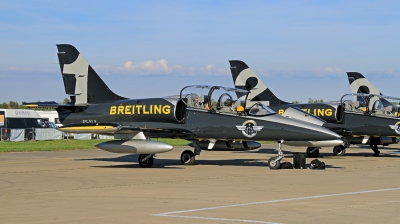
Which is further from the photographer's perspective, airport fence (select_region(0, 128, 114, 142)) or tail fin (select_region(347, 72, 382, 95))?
airport fence (select_region(0, 128, 114, 142))

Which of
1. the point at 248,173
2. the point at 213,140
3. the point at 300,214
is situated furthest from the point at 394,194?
the point at 213,140

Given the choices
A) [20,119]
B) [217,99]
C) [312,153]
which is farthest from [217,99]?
[20,119]

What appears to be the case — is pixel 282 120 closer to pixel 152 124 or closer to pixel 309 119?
pixel 152 124

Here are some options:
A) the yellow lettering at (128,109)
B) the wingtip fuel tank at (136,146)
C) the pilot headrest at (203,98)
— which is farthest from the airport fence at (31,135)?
the wingtip fuel tank at (136,146)

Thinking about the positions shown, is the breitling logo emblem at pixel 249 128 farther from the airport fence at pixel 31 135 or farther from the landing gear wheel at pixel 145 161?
the airport fence at pixel 31 135

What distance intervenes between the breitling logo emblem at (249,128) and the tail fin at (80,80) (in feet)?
20.3

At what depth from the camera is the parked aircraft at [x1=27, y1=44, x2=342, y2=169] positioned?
21984 mm

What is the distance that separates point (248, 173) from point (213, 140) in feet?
12.4

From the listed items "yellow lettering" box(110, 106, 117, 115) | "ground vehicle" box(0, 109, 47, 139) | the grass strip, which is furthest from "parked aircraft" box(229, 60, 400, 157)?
"ground vehicle" box(0, 109, 47, 139)

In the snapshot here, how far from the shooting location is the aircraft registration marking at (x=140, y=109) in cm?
2369

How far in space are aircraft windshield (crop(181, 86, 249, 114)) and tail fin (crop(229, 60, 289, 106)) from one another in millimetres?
10205

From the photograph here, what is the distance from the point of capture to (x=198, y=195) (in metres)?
14.0

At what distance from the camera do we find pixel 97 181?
17812 mm

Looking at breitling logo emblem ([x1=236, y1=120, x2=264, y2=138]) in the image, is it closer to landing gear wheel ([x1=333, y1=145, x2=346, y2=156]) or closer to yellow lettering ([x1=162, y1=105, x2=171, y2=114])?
yellow lettering ([x1=162, y1=105, x2=171, y2=114])
